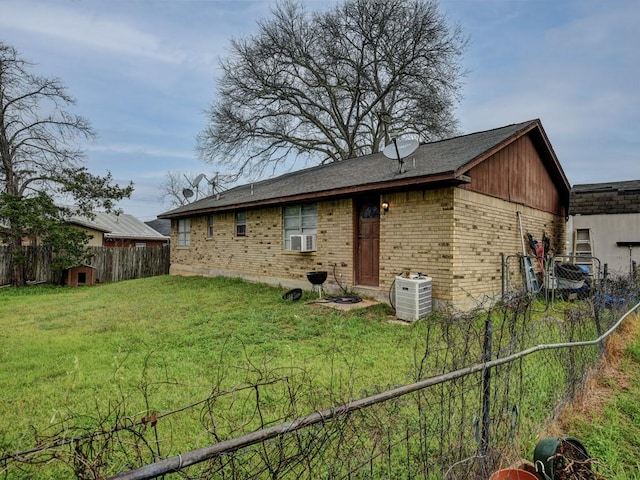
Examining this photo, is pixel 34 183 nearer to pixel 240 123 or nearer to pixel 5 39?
pixel 5 39

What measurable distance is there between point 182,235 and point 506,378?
16.3 meters

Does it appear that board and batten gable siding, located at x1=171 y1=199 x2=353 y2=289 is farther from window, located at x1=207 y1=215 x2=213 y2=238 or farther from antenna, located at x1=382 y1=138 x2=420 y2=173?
antenna, located at x1=382 y1=138 x2=420 y2=173

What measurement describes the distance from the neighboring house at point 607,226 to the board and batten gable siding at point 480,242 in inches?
189

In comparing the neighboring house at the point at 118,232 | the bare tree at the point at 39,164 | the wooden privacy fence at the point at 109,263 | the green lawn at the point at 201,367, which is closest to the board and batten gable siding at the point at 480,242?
the green lawn at the point at 201,367

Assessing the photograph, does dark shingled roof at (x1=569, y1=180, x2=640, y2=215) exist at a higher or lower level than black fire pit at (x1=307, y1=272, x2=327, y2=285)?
higher

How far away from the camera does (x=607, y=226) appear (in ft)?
41.9

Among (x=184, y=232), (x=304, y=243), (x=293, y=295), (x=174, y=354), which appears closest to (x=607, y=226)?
(x=304, y=243)

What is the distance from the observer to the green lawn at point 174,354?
10.8ft

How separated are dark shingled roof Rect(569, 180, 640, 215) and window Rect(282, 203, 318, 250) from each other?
1021cm

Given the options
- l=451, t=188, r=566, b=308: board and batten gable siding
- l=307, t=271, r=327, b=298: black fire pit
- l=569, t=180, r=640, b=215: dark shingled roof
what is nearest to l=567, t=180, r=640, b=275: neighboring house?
l=569, t=180, r=640, b=215: dark shingled roof

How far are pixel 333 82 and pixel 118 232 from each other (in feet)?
58.6

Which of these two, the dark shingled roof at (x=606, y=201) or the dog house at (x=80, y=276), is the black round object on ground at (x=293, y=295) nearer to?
the dog house at (x=80, y=276)

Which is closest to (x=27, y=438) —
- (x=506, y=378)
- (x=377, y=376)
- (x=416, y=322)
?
(x=377, y=376)

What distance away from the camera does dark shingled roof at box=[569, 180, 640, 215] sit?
483 inches
